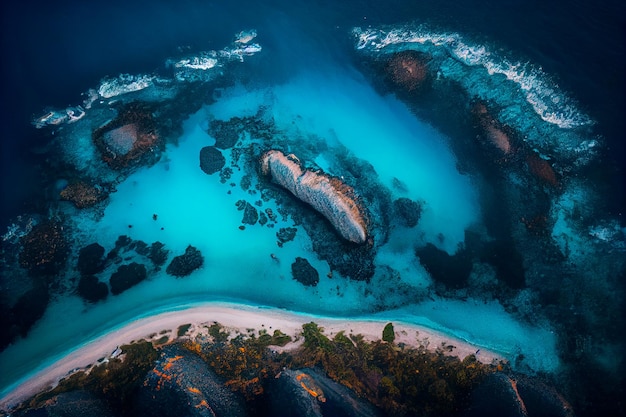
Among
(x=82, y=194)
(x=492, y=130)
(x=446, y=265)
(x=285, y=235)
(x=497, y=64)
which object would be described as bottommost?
(x=82, y=194)

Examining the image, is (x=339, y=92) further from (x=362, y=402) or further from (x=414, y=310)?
(x=362, y=402)

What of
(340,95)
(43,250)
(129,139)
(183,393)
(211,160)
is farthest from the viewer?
(340,95)

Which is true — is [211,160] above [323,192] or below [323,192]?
below

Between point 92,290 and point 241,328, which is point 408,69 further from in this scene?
point 92,290

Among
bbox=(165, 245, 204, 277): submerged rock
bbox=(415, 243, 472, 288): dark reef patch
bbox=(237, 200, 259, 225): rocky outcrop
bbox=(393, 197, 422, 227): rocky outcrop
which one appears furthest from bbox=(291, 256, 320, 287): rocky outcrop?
bbox=(415, 243, 472, 288): dark reef patch

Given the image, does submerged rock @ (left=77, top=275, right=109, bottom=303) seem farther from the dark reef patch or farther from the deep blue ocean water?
the dark reef patch

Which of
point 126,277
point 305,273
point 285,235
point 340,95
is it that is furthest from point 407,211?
point 126,277

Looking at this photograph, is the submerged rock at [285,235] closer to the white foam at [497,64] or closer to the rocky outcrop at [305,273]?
the rocky outcrop at [305,273]

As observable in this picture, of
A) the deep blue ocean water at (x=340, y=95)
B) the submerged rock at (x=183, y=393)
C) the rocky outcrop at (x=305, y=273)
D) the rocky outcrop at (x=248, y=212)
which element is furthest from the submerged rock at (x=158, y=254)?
the rocky outcrop at (x=305, y=273)
